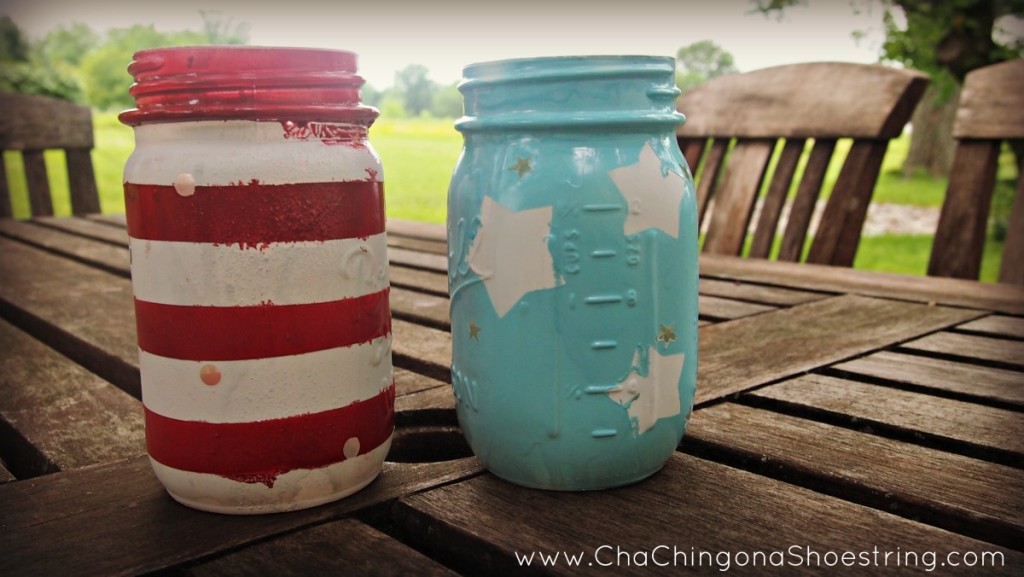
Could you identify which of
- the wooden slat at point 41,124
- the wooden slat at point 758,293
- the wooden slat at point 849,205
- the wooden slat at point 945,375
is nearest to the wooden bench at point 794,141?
the wooden slat at point 849,205

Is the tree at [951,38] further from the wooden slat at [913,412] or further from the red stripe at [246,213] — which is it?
the red stripe at [246,213]

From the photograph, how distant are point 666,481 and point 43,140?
2.79 m


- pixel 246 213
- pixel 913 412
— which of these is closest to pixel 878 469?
pixel 913 412

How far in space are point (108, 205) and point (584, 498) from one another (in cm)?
576

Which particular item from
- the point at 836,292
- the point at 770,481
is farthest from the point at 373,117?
the point at 836,292

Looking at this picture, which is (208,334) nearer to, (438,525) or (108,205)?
(438,525)

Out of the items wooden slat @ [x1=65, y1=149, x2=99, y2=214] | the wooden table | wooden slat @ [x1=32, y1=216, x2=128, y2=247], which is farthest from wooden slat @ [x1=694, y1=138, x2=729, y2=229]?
wooden slat @ [x1=65, y1=149, x2=99, y2=214]

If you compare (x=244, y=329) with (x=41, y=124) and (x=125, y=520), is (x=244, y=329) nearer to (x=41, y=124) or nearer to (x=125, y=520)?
(x=125, y=520)

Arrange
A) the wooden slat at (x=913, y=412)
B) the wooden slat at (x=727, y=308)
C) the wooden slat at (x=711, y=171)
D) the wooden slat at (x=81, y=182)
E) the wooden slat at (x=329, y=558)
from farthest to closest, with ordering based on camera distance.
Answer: the wooden slat at (x=81, y=182) → the wooden slat at (x=711, y=171) → the wooden slat at (x=727, y=308) → the wooden slat at (x=913, y=412) → the wooden slat at (x=329, y=558)

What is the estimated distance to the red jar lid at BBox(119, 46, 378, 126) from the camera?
70 cm

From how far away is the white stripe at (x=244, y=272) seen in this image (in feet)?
2.32

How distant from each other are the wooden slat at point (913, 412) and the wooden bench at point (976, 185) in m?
0.95

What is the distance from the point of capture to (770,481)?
0.76 meters

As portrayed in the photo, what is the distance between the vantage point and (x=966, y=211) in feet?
5.95
